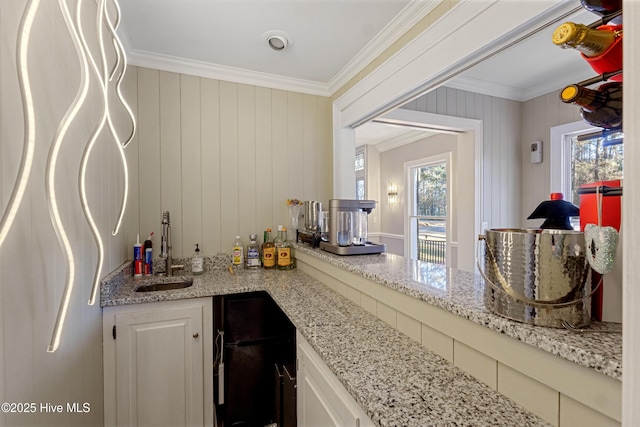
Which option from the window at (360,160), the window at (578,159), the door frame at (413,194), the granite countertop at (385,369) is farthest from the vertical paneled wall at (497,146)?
the window at (360,160)

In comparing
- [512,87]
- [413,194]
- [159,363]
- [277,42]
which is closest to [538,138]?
[512,87]

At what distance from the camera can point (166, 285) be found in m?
2.02

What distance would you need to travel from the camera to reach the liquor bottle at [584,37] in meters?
0.54

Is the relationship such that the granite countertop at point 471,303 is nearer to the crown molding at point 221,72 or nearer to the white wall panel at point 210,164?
the white wall panel at point 210,164

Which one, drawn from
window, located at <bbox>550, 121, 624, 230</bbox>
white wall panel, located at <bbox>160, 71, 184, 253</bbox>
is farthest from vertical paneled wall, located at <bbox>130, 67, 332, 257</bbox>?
window, located at <bbox>550, 121, 624, 230</bbox>

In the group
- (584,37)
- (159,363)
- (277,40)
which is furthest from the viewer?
(277,40)

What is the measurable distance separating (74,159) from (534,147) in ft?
11.5

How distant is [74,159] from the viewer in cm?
123

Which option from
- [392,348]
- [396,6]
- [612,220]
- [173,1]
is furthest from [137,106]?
[612,220]

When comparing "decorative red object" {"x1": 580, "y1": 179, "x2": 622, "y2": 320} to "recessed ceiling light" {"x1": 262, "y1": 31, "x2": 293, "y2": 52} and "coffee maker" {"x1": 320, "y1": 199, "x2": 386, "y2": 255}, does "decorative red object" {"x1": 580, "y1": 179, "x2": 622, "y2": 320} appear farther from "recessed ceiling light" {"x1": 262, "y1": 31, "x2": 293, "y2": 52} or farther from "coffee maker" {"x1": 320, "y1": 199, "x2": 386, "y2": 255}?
"recessed ceiling light" {"x1": 262, "y1": 31, "x2": 293, "y2": 52}

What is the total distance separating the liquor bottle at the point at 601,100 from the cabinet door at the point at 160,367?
6.11ft

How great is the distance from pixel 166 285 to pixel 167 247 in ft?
0.96

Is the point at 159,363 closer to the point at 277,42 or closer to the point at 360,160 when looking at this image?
the point at 277,42

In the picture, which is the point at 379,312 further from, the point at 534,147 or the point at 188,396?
the point at 534,147
